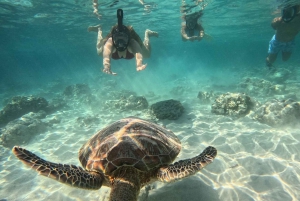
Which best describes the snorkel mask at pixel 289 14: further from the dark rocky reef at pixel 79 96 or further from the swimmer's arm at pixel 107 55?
the dark rocky reef at pixel 79 96

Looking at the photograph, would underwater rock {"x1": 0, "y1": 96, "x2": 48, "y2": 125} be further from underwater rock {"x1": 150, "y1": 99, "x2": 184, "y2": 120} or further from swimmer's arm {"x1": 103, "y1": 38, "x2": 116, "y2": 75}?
underwater rock {"x1": 150, "y1": 99, "x2": 184, "y2": 120}

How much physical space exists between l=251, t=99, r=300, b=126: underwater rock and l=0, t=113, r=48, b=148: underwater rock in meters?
12.4

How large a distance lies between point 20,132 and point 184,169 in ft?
33.8

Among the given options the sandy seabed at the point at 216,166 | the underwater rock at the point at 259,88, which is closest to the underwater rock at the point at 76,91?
the sandy seabed at the point at 216,166

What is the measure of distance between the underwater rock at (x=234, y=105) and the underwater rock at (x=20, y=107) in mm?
13915

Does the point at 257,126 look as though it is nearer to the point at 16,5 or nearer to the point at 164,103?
the point at 164,103

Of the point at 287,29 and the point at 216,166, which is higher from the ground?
the point at 287,29

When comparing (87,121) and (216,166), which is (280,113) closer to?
(216,166)

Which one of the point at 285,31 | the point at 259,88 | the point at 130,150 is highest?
the point at 285,31

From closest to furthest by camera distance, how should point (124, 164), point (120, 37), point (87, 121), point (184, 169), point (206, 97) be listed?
point (184, 169)
point (124, 164)
point (120, 37)
point (87, 121)
point (206, 97)

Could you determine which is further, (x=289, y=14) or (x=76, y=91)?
(x=76, y=91)

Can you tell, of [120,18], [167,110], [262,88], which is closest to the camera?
[120,18]

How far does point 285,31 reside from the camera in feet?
43.3

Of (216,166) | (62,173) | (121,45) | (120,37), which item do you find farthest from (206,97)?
(62,173)
